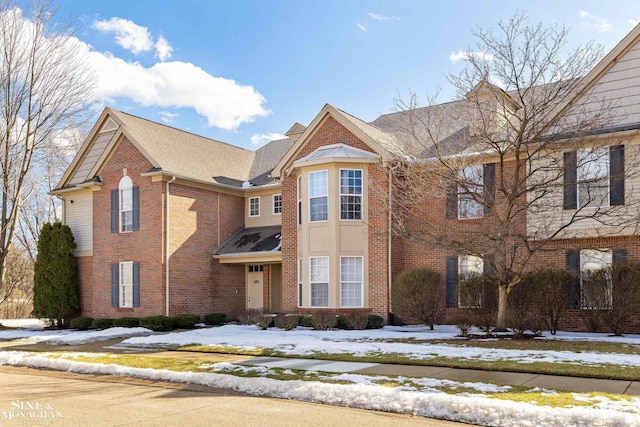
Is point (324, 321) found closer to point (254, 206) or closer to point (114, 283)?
point (254, 206)

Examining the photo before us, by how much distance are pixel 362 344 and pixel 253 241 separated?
12.3 meters

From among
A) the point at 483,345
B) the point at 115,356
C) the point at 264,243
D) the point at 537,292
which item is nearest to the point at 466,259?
the point at 537,292

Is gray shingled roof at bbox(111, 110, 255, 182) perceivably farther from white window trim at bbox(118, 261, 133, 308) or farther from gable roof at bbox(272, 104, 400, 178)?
white window trim at bbox(118, 261, 133, 308)

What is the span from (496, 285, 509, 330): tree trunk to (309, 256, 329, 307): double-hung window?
→ 662 cm

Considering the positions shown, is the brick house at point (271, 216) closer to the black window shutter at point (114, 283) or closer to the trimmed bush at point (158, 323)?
the black window shutter at point (114, 283)

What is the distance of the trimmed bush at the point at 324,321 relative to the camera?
67.0ft

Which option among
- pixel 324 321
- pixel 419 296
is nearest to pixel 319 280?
pixel 324 321

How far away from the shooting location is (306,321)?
2147 centimetres

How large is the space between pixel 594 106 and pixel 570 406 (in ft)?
44.0

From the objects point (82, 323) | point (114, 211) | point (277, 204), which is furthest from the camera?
point (277, 204)

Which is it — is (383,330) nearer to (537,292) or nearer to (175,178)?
(537,292)

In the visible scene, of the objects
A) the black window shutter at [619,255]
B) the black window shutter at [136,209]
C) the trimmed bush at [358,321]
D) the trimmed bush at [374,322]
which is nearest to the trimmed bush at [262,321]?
the trimmed bush at [358,321]

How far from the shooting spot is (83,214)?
2820 cm

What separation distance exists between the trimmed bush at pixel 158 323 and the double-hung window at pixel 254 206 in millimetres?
7193
